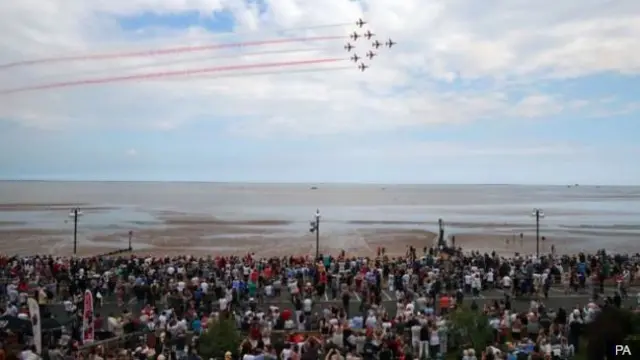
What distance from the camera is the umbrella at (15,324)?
17406mm

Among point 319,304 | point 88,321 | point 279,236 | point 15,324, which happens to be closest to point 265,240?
point 279,236

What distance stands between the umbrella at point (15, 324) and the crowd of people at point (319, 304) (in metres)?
0.79

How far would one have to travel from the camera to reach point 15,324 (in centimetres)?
1756

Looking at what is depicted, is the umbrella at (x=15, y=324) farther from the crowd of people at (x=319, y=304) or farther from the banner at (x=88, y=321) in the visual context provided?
the banner at (x=88, y=321)

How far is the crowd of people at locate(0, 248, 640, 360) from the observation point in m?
16.0

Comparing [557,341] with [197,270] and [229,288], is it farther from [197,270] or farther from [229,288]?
[197,270]

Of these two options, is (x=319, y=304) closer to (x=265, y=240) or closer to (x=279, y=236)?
(x=265, y=240)

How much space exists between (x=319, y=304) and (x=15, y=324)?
1078 centimetres

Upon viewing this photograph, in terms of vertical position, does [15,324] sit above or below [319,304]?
above

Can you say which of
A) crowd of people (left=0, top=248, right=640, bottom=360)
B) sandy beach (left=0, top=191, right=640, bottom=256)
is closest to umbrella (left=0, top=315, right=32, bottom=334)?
crowd of people (left=0, top=248, right=640, bottom=360)

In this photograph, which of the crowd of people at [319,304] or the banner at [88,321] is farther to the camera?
the banner at [88,321]

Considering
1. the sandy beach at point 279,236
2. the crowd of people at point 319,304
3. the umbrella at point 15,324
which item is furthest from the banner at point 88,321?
the sandy beach at point 279,236

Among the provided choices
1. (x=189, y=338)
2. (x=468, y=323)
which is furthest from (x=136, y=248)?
(x=468, y=323)

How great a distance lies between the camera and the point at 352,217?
95.6m
